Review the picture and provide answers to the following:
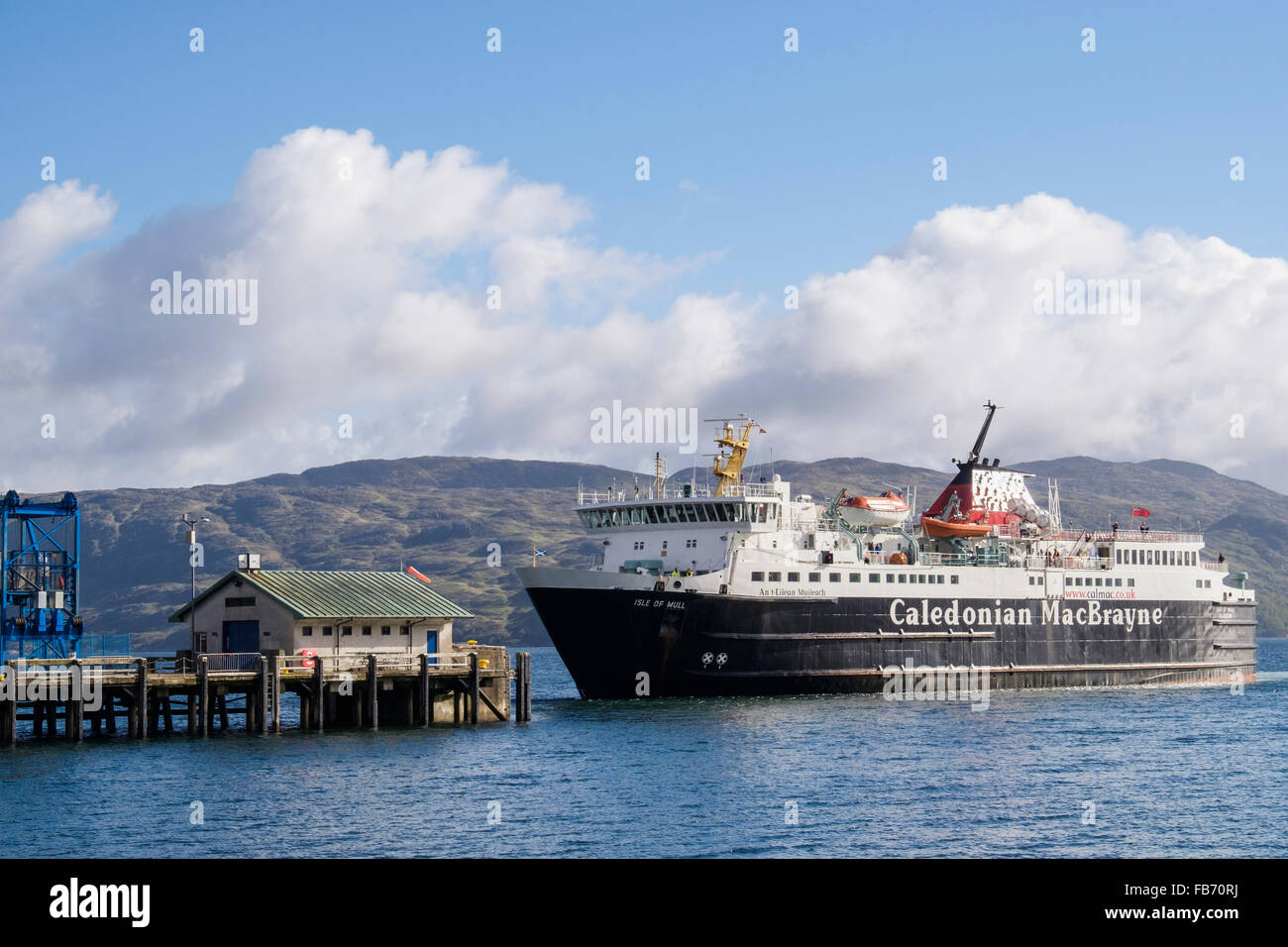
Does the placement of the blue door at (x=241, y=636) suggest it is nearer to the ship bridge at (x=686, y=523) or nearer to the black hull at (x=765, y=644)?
the black hull at (x=765, y=644)

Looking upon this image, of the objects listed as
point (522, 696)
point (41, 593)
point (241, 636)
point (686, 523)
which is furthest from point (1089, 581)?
point (41, 593)

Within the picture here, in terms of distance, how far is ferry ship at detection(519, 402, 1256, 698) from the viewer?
57750 millimetres

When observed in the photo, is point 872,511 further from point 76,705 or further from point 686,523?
point 76,705

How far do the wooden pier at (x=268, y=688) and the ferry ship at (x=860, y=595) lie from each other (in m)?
6.73

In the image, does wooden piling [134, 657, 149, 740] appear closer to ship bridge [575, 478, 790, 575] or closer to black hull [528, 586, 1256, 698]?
black hull [528, 586, 1256, 698]

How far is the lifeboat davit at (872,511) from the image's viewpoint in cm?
6475

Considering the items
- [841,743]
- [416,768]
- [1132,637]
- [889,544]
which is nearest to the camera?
[416,768]

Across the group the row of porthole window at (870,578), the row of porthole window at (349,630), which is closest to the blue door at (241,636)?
the row of porthole window at (349,630)

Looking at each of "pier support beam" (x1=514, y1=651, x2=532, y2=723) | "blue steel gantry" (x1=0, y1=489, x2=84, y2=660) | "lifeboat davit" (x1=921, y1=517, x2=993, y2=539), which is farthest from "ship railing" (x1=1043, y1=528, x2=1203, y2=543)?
"blue steel gantry" (x1=0, y1=489, x2=84, y2=660)

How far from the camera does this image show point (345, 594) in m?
49.5
